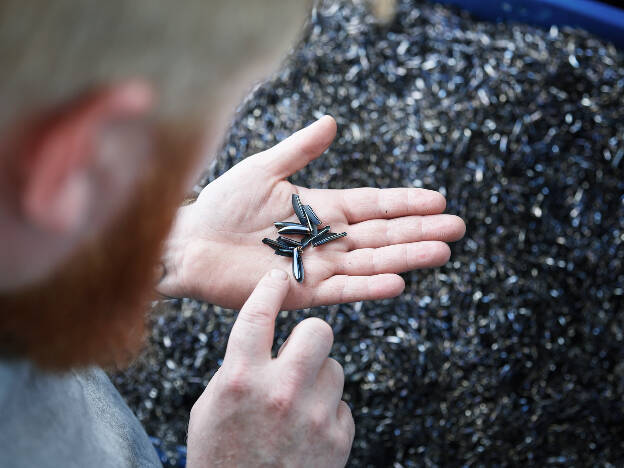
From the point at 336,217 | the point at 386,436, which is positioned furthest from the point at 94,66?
the point at 386,436

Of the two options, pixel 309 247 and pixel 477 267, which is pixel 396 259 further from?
pixel 477 267

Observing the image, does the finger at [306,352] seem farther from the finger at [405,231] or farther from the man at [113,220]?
the finger at [405,231]

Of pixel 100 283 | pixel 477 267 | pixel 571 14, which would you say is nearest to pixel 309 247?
pixel 477 267

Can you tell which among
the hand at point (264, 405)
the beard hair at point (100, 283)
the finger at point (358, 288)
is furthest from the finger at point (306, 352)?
the beard hair at point (100, 283)

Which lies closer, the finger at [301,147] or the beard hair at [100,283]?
the beard hair at [100,283]

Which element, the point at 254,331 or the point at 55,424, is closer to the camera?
the point at 55,424

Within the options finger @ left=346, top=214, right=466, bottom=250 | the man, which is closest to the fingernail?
the man

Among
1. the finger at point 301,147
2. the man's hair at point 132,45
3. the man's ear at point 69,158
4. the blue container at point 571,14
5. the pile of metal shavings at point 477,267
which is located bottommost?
the pile of metal shavings at point 477,267
